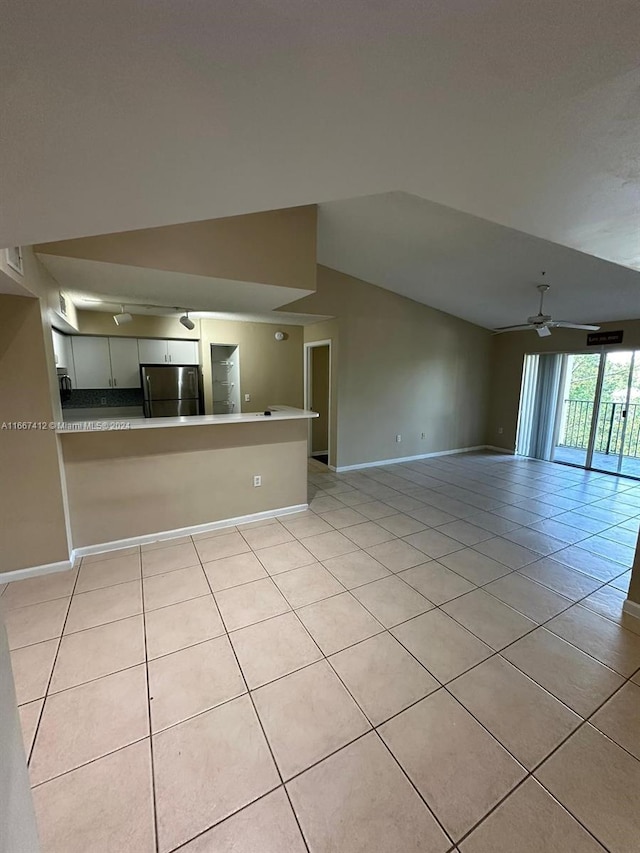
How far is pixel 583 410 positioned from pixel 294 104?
294 inches

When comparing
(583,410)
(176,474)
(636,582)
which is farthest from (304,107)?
(583,410)

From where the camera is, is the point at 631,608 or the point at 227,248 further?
the point at 227,248

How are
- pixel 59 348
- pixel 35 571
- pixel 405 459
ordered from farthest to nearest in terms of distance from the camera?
pixel 405 459 < pixel 59 348 < pixel 35 571

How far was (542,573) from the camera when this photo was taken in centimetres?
275

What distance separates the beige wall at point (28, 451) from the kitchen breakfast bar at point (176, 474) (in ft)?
0.58

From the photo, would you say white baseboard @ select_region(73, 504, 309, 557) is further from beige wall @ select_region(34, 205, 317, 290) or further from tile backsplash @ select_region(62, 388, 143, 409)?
tile backsplash @ select_region(62, 388, 143, 409)

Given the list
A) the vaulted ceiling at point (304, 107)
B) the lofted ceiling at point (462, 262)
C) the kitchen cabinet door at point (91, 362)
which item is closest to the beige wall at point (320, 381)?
the lofted ceiling at point (462, 262)

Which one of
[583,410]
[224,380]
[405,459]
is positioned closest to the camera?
[224,380]

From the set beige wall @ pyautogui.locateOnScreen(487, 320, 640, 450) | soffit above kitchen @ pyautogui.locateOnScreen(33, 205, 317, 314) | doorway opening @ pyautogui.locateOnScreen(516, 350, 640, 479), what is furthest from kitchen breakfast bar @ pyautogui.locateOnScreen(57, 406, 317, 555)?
doorway opening @ pyautogui.locateOnScreen(516, 350, 640, 479)

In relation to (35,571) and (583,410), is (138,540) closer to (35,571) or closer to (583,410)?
(35,571)

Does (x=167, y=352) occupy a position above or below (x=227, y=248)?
below

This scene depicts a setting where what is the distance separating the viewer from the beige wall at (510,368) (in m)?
6.02

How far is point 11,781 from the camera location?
747 mm

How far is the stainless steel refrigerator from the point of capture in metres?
4.84
